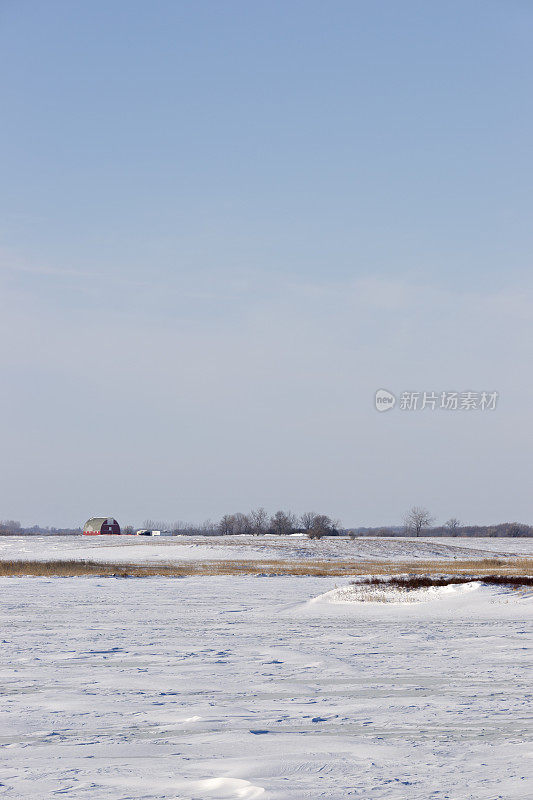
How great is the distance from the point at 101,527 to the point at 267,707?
121381 mm

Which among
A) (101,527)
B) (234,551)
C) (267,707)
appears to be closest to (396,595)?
(267,707)

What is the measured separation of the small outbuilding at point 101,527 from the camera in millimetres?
126750

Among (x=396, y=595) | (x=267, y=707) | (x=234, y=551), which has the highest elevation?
(x=267, y=707)

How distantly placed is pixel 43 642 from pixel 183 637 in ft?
9.06

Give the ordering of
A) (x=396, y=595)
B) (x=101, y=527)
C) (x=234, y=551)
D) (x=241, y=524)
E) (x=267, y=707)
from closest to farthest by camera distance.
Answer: (x=267, y=707)
(x=396, y=595)
(x=234, y=551)
(x=101, y=527)
(x=241, y=524)

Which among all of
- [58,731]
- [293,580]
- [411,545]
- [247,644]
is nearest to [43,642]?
[247,644]

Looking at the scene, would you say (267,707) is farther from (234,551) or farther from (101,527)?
(101,527)

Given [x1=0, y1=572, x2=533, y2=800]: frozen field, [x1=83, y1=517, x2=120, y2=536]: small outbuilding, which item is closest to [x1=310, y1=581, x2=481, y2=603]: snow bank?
[x1=0, y1=572, x2=533, y2=800]: frozen field

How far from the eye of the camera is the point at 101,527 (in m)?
127

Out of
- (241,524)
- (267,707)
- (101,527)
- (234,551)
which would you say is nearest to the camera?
(267,707)

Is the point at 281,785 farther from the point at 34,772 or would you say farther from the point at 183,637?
the point at 183,637

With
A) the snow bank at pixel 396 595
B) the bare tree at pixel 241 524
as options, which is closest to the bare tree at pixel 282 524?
the bare tree at pixel 241 524

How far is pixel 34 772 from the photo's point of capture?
698 centimetres

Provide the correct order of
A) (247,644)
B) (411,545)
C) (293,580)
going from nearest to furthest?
(247,644) → (293,580) → (411,545)
